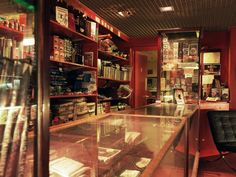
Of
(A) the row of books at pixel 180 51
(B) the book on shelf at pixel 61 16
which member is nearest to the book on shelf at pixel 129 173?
(B) the book on shelf at pixel 61 16

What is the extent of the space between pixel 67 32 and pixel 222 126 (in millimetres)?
2619

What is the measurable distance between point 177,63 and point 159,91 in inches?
21.3

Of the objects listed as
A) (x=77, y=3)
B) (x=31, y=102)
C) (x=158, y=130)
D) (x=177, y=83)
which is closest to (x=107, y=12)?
(x=77, y=3)

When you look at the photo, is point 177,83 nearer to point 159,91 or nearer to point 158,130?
point 159,91

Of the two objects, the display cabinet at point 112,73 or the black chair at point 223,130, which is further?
the display cabinet at point 112,73

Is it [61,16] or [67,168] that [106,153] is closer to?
[67,168]

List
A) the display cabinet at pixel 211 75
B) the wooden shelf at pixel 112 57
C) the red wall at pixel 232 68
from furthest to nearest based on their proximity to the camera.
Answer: the display cabinet at pixel 211 75, the red wall at pixel 232 68, the wooden shelf at pixel 112 57

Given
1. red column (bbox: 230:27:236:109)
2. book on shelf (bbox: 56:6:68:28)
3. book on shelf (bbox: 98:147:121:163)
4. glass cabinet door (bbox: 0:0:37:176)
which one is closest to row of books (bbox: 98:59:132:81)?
book on shelf (bbox: 56:6:68:28)

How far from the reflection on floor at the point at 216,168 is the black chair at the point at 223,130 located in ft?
0.28

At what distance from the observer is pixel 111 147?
4.66ft

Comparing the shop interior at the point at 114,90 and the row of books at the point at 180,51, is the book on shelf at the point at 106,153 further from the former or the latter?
the row of books at the point at 180,51

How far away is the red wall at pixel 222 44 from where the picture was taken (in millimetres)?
5141

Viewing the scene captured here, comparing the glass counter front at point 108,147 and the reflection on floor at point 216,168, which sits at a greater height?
the glass counter front at point 108,147

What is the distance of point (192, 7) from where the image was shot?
3.64 m
